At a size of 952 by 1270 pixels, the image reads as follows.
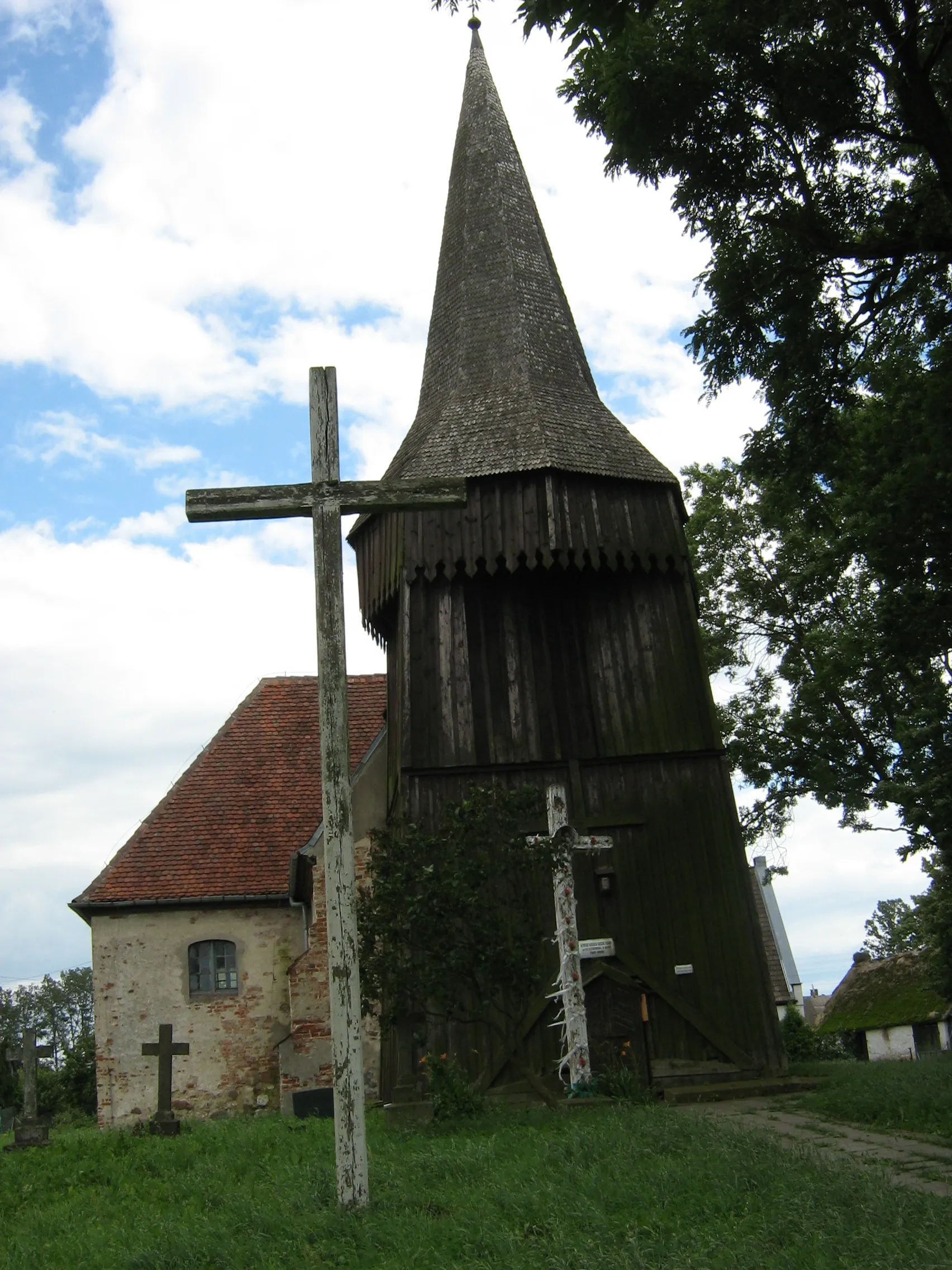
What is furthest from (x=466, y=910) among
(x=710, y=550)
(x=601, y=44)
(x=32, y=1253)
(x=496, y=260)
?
(x=710, y=550)

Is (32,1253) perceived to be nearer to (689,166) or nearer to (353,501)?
(353,501)

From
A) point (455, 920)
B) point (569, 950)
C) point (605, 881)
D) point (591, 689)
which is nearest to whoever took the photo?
point (455, 920)

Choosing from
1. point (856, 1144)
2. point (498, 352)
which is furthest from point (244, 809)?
point (856, 1144)

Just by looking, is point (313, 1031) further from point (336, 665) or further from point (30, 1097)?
point (336, 665)

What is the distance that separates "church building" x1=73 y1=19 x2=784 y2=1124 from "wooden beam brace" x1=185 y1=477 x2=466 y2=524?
7.10 metres

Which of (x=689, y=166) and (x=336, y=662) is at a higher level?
(x=689, y=166)

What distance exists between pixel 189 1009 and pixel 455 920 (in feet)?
37.1

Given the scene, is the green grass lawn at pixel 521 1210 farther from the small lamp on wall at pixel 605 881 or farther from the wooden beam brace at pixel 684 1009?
the small lamp on wall at pixel 605 881

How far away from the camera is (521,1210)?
21.2 feet

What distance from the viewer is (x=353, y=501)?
29.1 ft

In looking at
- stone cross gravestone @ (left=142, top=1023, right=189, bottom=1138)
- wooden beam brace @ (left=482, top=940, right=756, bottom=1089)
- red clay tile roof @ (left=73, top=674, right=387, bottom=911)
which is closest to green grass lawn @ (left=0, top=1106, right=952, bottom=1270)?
stone cross gravestone @ (left=142, top=1023, right=189, bottom=1138)

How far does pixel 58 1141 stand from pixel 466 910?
700cm

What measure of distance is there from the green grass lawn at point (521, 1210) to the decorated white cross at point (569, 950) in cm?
167

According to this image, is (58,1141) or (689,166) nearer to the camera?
(689,166)
